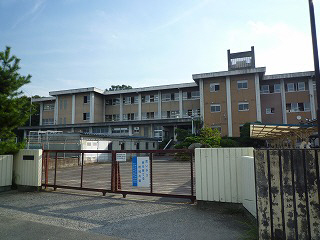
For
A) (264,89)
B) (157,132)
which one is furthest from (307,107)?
(157,132)

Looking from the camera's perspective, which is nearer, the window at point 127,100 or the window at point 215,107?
the window at point 215,107

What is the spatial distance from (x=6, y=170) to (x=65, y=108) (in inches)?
1670

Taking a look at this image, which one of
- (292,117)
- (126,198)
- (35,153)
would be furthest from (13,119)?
(292,117)

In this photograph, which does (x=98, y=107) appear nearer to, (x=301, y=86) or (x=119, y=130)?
(x=119, y=130)

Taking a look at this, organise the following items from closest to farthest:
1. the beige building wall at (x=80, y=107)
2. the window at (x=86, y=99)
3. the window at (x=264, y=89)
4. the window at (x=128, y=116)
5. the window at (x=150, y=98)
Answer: the window at (x=264, y=89)
the window at (x=150, y=98)
the beige building wall at (x=80, y=107)
the window at (x=86, y=99)
the window at (x=128, y=116)

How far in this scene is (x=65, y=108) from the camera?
162 feet

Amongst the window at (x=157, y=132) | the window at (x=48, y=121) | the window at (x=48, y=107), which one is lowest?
the window at (x=157, y=132)

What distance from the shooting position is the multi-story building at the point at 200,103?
37.4 m

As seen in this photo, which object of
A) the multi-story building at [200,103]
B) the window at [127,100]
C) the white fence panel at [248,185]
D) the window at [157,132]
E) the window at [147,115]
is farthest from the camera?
the window at [127,100]

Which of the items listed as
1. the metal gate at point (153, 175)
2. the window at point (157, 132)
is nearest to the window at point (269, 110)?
the window at point (157, 132)

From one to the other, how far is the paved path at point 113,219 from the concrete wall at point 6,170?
1.60 m

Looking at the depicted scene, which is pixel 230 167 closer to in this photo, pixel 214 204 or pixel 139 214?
pixel 214 204

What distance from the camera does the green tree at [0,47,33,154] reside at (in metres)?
9.46

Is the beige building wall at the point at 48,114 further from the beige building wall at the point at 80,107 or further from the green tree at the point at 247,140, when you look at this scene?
the green tree at the point at 247,140
